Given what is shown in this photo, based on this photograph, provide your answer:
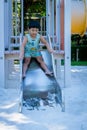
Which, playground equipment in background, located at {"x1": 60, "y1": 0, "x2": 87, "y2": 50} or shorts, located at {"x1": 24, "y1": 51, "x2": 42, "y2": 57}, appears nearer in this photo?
playground equipment in background, located at {"x1": 60, "y1": 0, "x2": 87, "y2": 50}

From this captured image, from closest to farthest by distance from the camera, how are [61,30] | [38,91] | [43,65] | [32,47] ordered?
1. [38,91]
2. [43,65]
3. [32,47]
4. [61,30]

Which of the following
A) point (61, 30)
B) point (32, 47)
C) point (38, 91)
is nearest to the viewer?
point (38, 91)

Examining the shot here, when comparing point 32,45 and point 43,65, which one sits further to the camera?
point 32,45

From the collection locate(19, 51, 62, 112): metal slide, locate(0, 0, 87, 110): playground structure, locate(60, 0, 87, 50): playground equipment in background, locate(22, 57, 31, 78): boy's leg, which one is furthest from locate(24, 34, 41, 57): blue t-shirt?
locate(60, 0, 87, 50): playground equipment in background

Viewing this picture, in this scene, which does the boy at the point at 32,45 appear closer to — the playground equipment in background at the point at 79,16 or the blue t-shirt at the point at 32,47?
the blue t-shirt at the point at 32,47

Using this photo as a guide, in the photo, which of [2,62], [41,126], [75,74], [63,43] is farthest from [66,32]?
[41,126]

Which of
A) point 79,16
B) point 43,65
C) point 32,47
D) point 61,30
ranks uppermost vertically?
point 79,16

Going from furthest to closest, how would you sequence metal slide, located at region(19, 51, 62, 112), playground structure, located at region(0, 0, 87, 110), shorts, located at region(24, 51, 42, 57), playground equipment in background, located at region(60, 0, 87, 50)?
1. shorts, located at region(24, 51, 42, 57)
2. playground structure, located at region(0, 0, 87, 110)
3. playground equipment in background, located at region(60, 0, 87, 50)
4. metal slide, located at region(19, 51, 62, 112)

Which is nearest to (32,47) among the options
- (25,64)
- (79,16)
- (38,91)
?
(25,64)

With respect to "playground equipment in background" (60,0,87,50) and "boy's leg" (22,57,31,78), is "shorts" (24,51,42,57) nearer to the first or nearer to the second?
"boy's leg" (22,57,31,78)

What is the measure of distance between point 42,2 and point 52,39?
35.3 ft

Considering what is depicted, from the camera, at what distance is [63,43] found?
389 inches

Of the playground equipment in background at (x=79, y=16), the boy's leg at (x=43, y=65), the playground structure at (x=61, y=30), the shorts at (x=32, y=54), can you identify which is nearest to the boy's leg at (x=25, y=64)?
the shorts at (x=32, y=54)

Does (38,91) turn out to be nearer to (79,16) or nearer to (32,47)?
(32,47)
